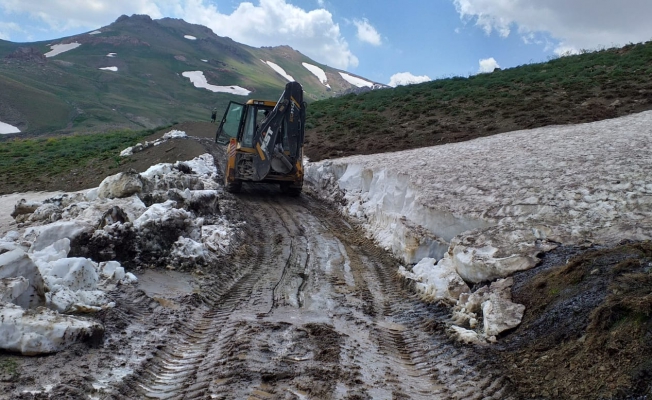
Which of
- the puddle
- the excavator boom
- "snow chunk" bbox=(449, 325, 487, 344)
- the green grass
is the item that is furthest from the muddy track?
the green grass

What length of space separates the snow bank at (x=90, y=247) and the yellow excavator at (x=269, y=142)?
2334mm

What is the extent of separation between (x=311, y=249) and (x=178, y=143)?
44.5 feet

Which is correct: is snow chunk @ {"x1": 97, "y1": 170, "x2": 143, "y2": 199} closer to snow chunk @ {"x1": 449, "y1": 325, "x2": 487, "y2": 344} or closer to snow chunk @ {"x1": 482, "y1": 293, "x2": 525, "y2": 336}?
snow chunk @ {"x1": 449, "y1": 325, "x2": 487, "y2": 344}

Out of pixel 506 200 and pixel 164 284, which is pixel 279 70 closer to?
pixel 506 200

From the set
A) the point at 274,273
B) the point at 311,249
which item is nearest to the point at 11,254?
the point at 274,273

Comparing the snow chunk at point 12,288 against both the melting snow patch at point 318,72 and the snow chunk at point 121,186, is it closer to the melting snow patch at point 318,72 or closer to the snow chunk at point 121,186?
the snow chunk at point 121,186

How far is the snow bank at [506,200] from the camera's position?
643 cm

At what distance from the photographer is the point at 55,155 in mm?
23906

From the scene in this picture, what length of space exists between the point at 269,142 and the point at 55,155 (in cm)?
1621

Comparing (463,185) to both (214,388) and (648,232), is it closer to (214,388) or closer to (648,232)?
(648,232)

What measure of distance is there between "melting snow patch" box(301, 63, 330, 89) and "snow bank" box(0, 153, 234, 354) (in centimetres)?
13680

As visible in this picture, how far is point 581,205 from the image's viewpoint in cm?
726

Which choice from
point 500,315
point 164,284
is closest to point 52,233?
point 164,284

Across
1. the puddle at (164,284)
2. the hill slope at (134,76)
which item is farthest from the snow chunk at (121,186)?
the hill slope at (134,76)
